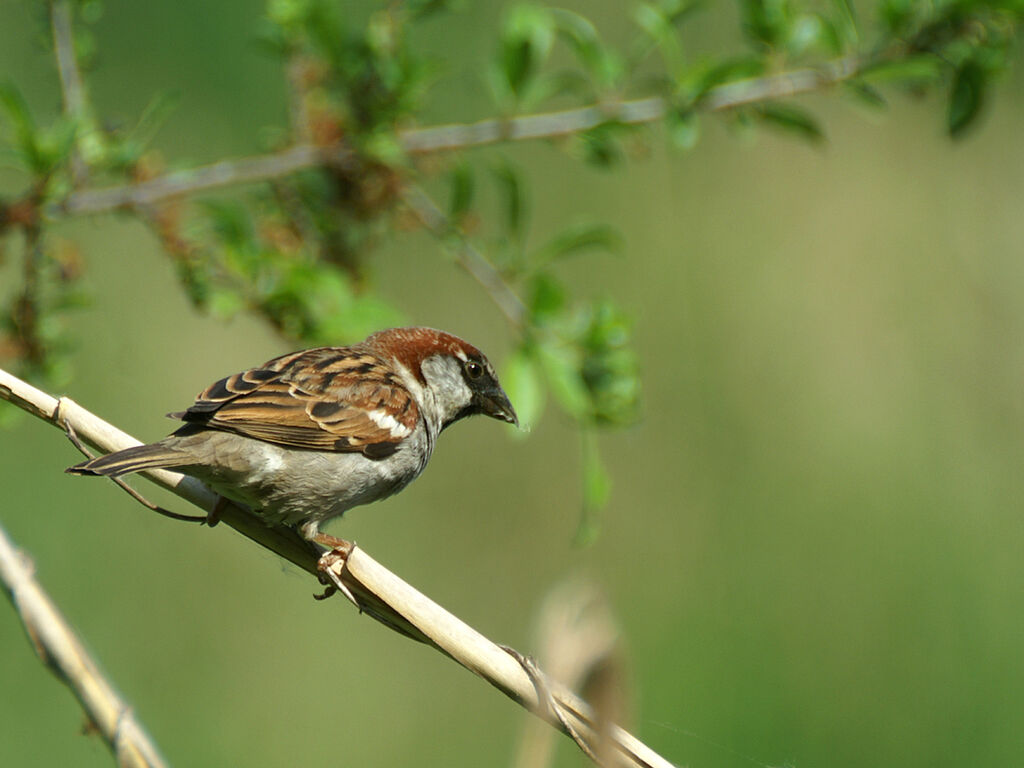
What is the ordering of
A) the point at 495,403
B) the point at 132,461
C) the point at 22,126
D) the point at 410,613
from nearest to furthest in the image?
the point at 410,613
the point at 132,461
the point at 22,126
the point at 495,403

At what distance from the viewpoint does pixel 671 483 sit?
4520 millimetres

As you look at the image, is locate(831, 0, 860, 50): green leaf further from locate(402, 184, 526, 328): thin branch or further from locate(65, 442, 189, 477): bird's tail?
locate(65, 442, 189, 477): bird's tail

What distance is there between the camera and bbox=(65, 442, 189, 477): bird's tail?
1605mm

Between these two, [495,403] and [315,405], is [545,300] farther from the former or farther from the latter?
[315,405]

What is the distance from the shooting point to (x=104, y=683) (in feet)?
3.16

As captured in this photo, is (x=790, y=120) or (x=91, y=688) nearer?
(x=91, y=688)

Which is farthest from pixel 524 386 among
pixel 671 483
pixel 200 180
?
pixel 671 483

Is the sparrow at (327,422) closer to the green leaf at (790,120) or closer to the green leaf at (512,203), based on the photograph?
the green leaf at (512,203)

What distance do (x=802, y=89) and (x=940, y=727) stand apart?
237cm

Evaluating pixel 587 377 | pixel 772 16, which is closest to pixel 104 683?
pixel 587 377

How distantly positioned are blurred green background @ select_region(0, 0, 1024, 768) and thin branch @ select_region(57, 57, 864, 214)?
93 centimetres

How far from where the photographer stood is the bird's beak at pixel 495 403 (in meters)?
2.69

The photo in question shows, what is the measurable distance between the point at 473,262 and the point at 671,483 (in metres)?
2.25

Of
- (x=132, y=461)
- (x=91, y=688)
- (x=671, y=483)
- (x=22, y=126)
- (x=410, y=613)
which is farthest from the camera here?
(x=671, y=483)
